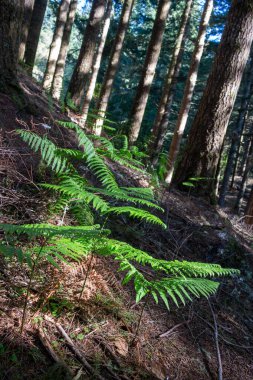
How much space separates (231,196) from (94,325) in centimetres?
2383

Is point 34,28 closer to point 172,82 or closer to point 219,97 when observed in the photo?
point 172,82

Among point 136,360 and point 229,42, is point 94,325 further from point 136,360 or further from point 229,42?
point 229,42

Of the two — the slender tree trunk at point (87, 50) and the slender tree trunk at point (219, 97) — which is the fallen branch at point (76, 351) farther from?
the slender tree trunk at point (87, 50)

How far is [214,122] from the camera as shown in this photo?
236 inches

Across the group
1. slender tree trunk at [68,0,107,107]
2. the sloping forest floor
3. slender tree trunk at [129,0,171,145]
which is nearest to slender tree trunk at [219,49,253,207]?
slender tree trunk at [129,0,171,145]

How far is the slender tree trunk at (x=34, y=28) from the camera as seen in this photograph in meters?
11.9

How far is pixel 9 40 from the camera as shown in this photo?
15.0 ft

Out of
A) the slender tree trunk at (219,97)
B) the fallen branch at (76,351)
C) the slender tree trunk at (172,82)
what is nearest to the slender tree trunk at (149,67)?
the slender tree trunk at (219,97)

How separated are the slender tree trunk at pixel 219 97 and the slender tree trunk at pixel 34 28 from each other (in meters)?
8.34

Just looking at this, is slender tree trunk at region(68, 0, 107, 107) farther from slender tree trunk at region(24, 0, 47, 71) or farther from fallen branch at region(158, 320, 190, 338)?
fallen branch at region(158, 320, 190, 338)

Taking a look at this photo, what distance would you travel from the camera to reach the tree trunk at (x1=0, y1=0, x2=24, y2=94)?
177 inches

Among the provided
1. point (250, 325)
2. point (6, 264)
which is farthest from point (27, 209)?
point (250, 325)

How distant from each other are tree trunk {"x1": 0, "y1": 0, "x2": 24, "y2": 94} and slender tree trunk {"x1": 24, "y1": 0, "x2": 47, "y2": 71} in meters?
7.91

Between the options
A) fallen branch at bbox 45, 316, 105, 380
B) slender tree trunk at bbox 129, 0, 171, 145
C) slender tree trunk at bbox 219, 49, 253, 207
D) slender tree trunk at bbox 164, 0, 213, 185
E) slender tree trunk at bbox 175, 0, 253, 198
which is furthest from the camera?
slender tree trunk at bbox 164, 0, 213, 185
